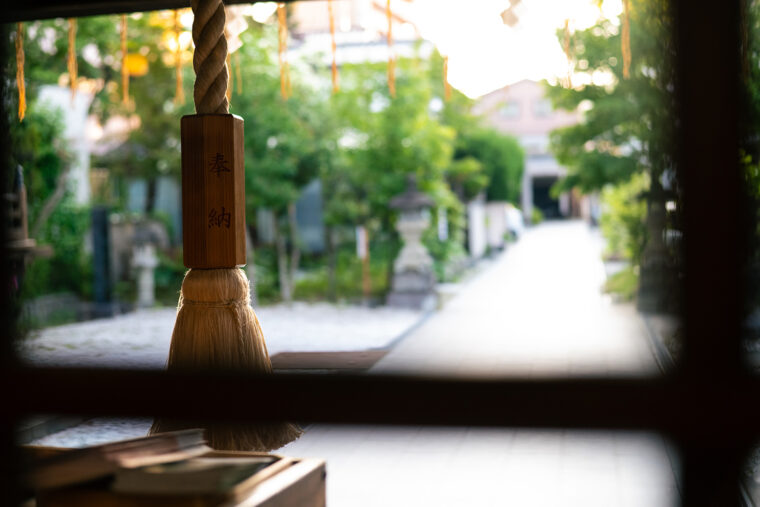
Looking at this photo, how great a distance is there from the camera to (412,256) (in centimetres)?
989

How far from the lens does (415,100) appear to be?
1040 cm

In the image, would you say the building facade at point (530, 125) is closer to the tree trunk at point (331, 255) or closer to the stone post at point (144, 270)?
the tree trunk at point (331, 255)

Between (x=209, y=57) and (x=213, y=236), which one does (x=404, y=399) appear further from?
(x=209, y=57)

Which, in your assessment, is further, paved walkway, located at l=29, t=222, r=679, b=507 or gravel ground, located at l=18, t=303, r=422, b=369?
gravel ground, located at l=18, t=303, r=422, b=369

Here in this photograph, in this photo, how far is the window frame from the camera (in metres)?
0.69

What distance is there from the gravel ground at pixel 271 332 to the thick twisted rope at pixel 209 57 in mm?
3862

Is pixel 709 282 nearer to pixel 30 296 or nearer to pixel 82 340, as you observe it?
pixel 82 340

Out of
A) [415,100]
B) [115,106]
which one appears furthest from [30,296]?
[415,100]

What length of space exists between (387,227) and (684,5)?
9987 mm

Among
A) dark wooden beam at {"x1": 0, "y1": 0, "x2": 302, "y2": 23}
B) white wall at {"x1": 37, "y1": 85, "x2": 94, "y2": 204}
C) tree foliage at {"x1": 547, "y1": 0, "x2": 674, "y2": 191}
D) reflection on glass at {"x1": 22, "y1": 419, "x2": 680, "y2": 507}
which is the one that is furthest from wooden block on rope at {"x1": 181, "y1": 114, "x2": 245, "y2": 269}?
white wall at {"x1": 37, "y1": 85, "x2": 94, "y2": 204}

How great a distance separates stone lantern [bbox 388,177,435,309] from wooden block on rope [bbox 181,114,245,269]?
823cm

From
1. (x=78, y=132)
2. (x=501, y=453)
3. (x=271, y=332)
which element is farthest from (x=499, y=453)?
(x=78, y=132)

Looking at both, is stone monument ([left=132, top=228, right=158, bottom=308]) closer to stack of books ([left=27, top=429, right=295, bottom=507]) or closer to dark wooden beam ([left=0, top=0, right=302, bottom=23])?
dark wooden beam ([left=0, top=0, right=302, bottom=23])

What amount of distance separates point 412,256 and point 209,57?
8428 mm
